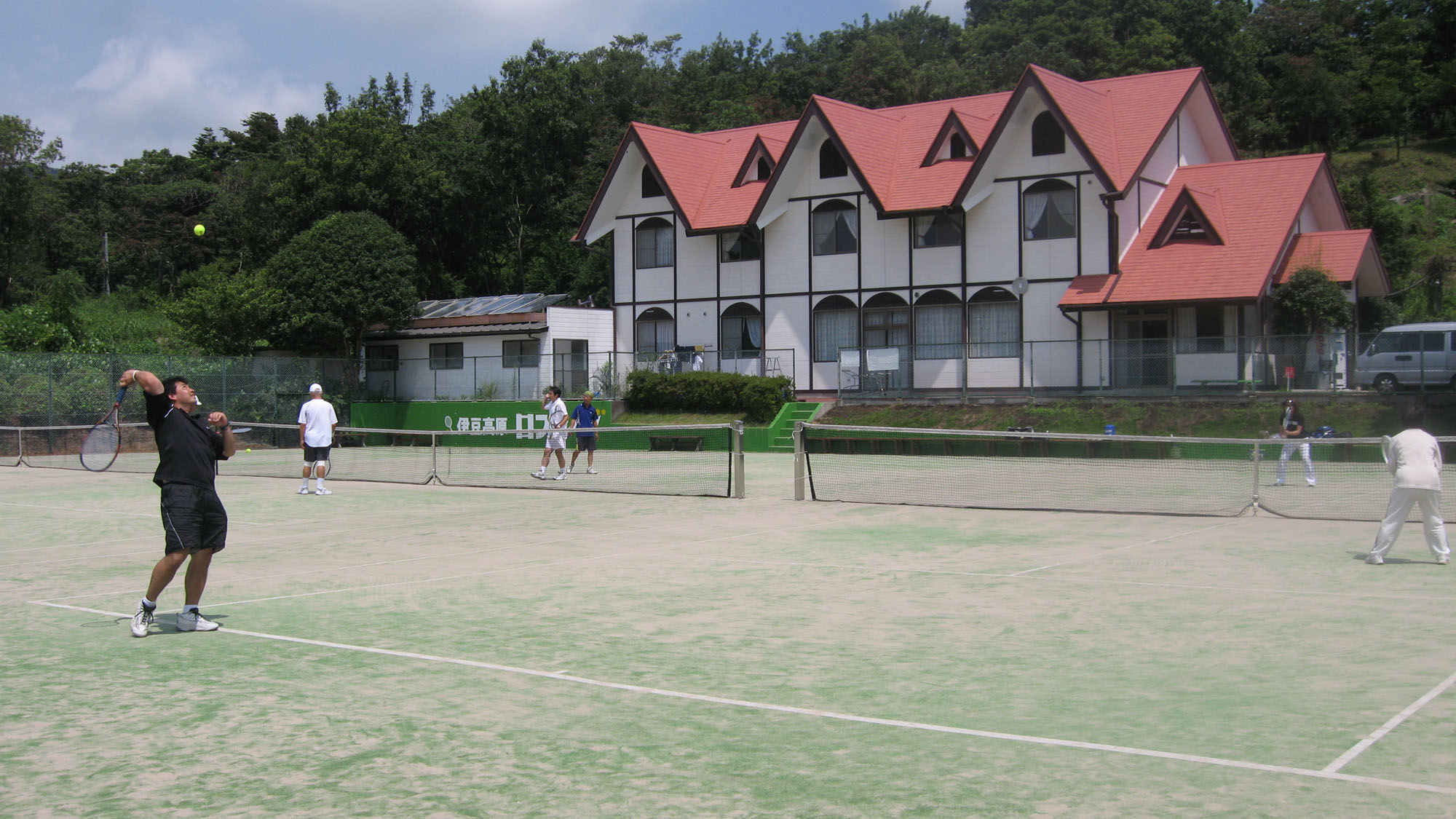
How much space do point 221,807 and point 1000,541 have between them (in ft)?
34.4

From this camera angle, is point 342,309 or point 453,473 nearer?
point 453,473

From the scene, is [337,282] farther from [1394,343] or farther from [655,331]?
[1394,343]

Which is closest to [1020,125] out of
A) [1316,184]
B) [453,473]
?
[1316,184]

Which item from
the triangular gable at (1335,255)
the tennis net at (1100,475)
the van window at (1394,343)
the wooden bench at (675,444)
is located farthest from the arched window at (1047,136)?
the wooden bench at (675,444)

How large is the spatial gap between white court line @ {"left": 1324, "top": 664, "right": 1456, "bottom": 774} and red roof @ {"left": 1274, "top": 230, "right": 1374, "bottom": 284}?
3106 centimetres

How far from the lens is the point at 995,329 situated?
39.6 metres

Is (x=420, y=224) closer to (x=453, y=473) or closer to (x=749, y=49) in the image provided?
(x=453, y=473)

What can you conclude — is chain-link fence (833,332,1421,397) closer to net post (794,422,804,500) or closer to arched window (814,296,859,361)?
arched window (814,296,859,361)

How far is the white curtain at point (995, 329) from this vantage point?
3841 cm

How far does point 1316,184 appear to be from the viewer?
38.4 metres

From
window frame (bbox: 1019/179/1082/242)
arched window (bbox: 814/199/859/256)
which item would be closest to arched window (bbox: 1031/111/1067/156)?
window frame (bbox: 1019/179/1082/242)

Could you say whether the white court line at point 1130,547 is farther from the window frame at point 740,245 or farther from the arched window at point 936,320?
the window frame at point 740,245

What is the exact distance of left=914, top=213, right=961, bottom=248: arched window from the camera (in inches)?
1577

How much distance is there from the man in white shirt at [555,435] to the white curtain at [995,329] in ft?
57.6
